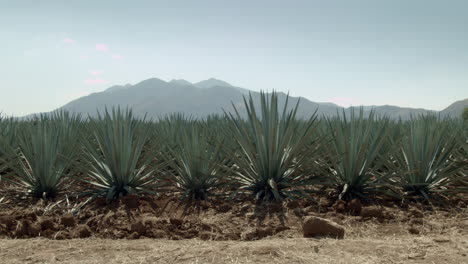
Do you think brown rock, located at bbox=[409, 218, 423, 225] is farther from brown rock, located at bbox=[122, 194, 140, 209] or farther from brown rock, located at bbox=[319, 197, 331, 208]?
brown rock, located at bbox=[122, 194, 140, 209]

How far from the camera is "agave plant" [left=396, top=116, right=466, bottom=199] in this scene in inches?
165

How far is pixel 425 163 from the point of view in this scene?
4230mm

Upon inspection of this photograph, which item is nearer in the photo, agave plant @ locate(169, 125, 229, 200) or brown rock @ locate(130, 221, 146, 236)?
brown rock @ locate(130, 221, 146, 236)

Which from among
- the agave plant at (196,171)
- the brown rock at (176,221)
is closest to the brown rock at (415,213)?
the agave plant at (196,171)

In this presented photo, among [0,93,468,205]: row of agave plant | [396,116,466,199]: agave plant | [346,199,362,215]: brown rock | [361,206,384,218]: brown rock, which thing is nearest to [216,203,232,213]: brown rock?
[0,93,468,205]: row of agave plant

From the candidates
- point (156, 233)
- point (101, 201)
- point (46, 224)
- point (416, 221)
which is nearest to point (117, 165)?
point (101, 201)

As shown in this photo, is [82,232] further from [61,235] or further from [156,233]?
[156,233]

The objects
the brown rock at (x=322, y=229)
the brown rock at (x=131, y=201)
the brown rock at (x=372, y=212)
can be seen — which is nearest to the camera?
the brown rock at (x=322, y=229)

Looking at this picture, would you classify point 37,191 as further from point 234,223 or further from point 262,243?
point 262,243

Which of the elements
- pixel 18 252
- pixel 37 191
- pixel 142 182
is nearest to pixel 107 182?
pixel 142 182

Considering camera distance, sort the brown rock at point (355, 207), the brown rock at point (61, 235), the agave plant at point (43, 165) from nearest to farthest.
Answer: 1. the brown rock at point (61, 235)
2. the brown rock at point (355, 207)
3. the agave plant at point (43, 165)

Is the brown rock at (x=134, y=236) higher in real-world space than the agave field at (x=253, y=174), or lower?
lower

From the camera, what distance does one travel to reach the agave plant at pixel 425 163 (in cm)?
419

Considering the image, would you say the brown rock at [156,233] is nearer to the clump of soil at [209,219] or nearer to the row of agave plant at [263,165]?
the clump of soil at [209,219]
